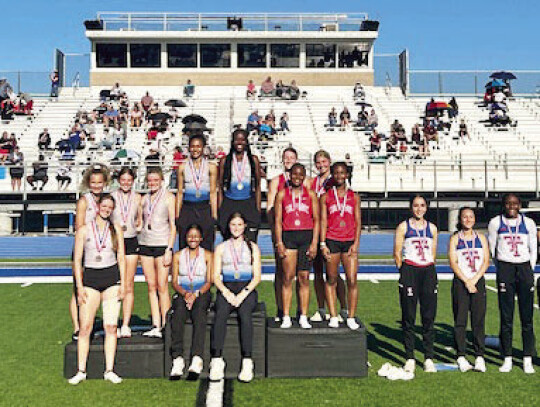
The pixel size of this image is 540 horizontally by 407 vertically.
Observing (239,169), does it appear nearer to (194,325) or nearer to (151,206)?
(151,206)

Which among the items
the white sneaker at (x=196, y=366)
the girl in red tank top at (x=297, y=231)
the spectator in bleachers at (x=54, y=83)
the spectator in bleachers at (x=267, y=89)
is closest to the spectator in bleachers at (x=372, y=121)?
the spectator in bleachers at (x=267, y=89)

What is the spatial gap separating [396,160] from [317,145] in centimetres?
525

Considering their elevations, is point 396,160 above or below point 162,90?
below

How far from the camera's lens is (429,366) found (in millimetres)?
5863

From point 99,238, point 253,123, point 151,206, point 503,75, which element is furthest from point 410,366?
point 503,75

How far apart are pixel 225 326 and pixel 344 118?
23008mm

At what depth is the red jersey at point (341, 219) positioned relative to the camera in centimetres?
620

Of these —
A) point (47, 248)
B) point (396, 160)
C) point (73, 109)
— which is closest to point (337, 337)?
point (47, 248)

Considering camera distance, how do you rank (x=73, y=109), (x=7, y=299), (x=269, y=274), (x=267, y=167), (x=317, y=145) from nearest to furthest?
(x=7, y=299) < (x=269, y=274) < (x=267, y=167) < (x=317, y=145) < (x=73, y=109)

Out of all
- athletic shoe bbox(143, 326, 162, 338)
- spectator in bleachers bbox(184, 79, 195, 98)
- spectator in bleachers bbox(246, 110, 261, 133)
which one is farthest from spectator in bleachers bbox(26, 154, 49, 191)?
athletic shoe bbox(143, 326, 162, 338)

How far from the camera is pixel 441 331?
7504 mm

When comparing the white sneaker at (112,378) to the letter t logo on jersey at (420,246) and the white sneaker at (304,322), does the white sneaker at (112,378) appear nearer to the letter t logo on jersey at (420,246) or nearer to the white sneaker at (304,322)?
the white sneaker at (304,322)

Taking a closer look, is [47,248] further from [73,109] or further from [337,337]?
[73,109]

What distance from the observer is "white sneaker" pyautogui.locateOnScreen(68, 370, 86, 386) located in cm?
539
